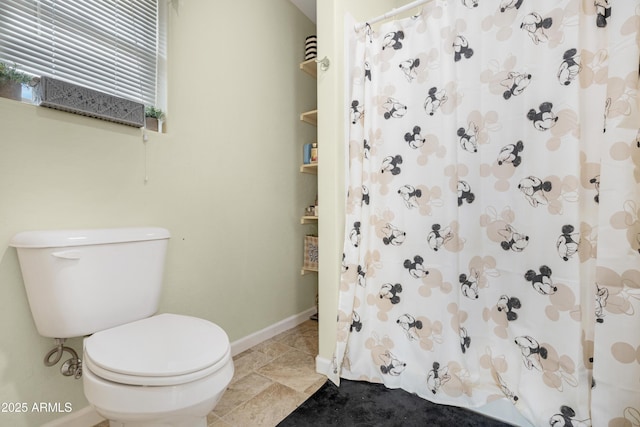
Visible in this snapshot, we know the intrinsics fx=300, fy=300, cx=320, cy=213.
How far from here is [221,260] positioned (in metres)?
1.71

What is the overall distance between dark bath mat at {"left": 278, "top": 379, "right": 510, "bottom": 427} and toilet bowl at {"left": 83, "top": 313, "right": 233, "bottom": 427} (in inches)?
20.1

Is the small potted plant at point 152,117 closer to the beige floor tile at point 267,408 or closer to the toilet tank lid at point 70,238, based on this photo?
the toilet tank lid at point 70,238

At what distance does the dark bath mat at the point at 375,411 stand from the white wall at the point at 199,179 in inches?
27.5

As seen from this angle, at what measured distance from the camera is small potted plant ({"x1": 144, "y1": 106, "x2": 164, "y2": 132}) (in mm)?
1397

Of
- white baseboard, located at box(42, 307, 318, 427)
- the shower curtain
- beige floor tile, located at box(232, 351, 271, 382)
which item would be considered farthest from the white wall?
the shower curtain

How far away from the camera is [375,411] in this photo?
1273 millimetres

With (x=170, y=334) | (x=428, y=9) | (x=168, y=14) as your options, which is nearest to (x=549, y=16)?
(x=428, y=9)

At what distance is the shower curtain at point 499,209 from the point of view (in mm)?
963

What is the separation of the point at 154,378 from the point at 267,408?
69 centimetres

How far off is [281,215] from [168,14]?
1269mm

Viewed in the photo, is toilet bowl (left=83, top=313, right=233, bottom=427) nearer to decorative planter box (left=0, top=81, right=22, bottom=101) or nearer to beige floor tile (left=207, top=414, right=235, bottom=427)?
beige floor tile (left=207, top=414, right=235, bottom=427)

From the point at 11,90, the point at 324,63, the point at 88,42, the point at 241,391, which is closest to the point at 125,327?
the point at 241,391

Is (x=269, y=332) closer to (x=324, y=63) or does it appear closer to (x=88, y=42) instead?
(x=324, y=63)

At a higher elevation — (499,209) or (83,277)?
(499,209)
